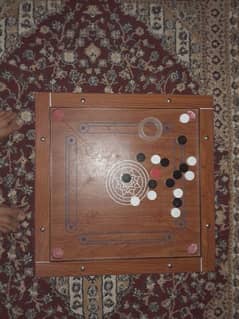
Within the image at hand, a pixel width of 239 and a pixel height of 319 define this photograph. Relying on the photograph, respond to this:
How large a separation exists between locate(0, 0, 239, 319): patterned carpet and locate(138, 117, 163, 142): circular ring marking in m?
0.19

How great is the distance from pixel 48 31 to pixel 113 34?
39 cm

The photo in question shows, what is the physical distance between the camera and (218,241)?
218 cm

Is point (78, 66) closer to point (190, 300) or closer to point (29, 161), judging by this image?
point (29, 161)

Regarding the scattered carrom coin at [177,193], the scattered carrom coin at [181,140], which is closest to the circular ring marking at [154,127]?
the scattered carrom coin at [181,140]

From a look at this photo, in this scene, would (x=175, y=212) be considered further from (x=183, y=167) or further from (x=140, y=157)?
(x=140, y=157)

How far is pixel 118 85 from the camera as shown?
2.13 meters

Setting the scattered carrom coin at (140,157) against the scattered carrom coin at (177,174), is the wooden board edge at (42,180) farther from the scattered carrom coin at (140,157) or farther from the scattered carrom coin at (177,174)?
the scattered carrom coin at (177,174)

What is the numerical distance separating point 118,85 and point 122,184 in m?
0.60

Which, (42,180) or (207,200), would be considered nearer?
(42,180)

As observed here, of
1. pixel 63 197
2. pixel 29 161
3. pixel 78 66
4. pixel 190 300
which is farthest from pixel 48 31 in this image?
pixel 190 300

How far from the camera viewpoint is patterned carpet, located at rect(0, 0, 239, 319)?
205cm

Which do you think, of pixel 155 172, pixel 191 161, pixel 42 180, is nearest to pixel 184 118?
pixel 191 161

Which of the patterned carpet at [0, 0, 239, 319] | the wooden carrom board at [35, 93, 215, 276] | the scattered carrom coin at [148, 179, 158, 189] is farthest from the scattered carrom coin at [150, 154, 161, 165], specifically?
the patterned carpet at [0, 0, 239, 319]

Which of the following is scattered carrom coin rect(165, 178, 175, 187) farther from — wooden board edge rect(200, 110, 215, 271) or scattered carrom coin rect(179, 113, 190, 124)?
scattered carrom coin rect(179, 113, 190, 124)
